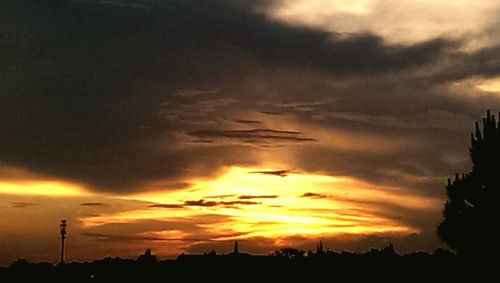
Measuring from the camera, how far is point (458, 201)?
112 feet

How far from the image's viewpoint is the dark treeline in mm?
44153

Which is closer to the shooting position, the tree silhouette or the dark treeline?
the tree silhouette

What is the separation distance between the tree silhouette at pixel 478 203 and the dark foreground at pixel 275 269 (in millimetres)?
1145

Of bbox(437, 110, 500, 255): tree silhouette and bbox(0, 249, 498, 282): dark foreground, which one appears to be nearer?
bbox(437, 110, 500, 255): tree silhouette

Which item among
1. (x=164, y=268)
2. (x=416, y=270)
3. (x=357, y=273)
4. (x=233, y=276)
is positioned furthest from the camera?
(x=164, y=268)

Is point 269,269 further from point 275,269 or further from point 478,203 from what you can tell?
point 478,203

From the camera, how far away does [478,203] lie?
33.5 meters

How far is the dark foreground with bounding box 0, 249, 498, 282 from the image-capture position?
39872mm

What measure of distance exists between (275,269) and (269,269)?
20.1 inches

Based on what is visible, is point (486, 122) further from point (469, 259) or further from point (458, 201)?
point (469, 259)

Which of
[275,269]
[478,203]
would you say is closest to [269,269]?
[275,269]

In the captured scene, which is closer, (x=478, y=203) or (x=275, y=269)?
(x=478, y=203)

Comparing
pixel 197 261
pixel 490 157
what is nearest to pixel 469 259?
pixel 490 157

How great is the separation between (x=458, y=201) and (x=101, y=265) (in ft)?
185
